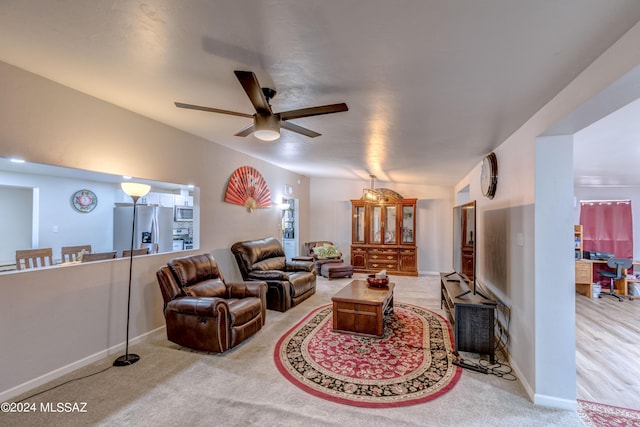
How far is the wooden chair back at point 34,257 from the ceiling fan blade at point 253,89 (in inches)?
116

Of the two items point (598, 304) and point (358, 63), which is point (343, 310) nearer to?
point (358, 63)

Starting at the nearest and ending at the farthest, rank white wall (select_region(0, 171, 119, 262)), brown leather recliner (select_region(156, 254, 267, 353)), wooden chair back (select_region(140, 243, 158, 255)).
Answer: brown leather recliner (select_region(156, 254, 267, 353)) → white wall (select_region(0, 171, 119, 262)) → wooden chair back (select_region(140, 243, 158, 255))

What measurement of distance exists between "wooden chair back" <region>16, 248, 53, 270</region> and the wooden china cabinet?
589 cm

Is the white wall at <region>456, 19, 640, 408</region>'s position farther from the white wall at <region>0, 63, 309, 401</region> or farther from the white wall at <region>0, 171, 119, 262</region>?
the white wall at <region>0, 171, 119, 262</region>

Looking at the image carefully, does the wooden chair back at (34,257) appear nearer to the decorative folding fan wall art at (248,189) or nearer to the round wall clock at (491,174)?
the decorative folding fan wall art at (248,189)

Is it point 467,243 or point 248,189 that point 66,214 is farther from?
point 467,243

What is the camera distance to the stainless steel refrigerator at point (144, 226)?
16.4 ft

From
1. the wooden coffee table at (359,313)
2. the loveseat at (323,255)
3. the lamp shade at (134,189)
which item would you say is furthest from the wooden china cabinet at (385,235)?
the lamp shade at (134,189)

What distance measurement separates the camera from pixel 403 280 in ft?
21.5

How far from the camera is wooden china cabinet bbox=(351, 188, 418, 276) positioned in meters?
7.13

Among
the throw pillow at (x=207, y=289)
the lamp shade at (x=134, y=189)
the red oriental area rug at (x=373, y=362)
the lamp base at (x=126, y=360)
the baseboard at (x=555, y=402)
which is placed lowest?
the lamp base at (x=126, y=360)

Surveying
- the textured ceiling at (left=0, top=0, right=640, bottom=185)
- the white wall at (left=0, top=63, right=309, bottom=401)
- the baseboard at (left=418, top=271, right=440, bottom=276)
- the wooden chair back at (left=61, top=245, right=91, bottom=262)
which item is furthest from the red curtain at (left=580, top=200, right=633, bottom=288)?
the wooden chair back at (left=61, top=245, right=91, bottom=262)

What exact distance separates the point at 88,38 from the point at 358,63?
1660 millimetres

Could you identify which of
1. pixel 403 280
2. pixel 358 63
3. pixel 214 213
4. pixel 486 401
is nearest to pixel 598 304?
pixel 403 280
